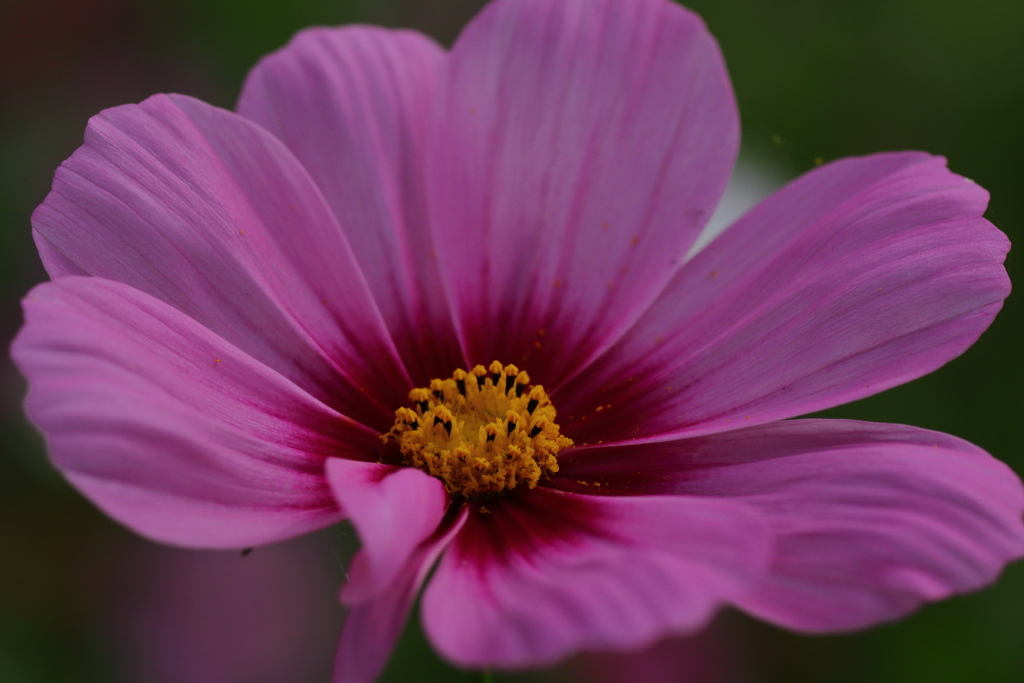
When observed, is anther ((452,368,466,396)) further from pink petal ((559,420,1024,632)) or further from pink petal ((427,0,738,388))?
pink petal ((559,420,1024,632))

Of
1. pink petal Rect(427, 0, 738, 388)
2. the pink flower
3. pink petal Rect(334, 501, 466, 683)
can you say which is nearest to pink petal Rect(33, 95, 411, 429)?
the pink flower

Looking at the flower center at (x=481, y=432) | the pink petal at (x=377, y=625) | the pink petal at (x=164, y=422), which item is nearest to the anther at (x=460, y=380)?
the flower center at (x=481, y=432)

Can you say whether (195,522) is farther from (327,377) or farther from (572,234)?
(572,234)

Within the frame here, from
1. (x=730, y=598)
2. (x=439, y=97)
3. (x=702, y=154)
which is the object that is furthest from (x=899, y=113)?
(x=730, y=598)

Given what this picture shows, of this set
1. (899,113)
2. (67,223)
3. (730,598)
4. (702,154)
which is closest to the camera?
(730,598)

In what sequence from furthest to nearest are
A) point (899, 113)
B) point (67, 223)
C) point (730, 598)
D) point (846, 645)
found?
point (899, 113) → point (846, 645) → point (67, 223) → point (730, 598)

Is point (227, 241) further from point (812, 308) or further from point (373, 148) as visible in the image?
point (812, 308)

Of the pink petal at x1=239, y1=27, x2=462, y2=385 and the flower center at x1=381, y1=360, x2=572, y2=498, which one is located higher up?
the pink petal at x1=239, y1=27, x2=462, y2=385
